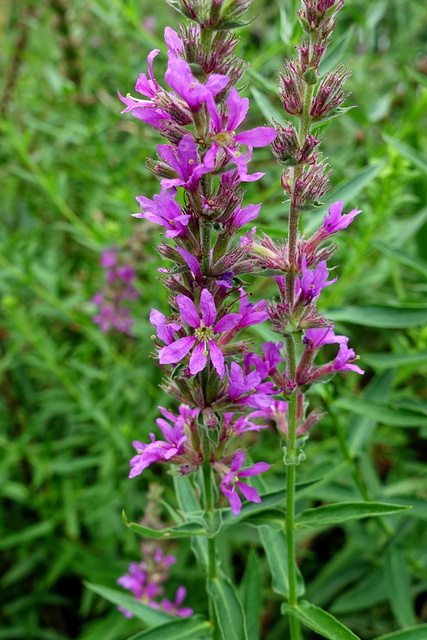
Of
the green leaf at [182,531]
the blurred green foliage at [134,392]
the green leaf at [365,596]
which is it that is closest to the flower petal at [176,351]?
the green leaf at [182,531]

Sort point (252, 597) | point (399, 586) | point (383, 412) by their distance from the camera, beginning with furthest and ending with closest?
point (399, 586), point (383, 412), point (252, 597)

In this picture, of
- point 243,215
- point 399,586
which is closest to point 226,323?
point 243,215

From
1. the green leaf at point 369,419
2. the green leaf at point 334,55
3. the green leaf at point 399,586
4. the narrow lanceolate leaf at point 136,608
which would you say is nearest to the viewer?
the narrow lanceolate leaf at point 136,608

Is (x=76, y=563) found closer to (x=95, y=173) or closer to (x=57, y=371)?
(x=57, y=371)

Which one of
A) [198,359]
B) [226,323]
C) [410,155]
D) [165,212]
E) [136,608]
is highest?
[410,155]

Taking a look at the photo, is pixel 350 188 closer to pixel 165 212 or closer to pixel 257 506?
pixel 165 212

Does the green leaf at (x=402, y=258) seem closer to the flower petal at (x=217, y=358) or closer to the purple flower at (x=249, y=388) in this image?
the purple flower at (x=249, y=388)
